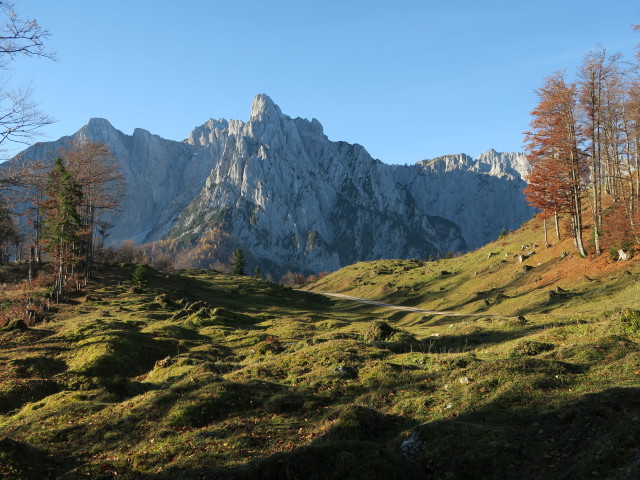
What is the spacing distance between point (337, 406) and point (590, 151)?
159ft

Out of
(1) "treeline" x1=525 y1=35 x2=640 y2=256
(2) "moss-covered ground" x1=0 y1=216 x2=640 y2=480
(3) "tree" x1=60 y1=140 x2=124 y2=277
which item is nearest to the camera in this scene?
(2) "moss-covered ground" x1=0 y1=216 x2=640 y2=480

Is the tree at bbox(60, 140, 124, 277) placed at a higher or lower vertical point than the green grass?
higher

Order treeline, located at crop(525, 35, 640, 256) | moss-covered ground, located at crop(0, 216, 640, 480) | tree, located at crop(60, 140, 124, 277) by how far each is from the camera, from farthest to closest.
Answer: tree, located at crop(60, 140, 124, 277) < treeline, located at crop(525, 35, 640, 256) < moss-covered ground, located at crop(0, 216, 640, 480)

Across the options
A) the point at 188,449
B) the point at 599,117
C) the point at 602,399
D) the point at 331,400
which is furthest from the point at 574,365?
the point at 599,117

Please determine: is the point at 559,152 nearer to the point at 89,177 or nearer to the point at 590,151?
the point at 590,151

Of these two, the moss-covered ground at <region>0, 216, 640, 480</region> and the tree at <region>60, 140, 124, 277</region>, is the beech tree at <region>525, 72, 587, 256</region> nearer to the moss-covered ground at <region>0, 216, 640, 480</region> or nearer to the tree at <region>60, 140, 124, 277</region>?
the moss-covered ground at <region>0, 216, 640, 480</region>

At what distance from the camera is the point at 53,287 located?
182 feet

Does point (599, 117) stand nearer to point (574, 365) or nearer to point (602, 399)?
point (574, 365)

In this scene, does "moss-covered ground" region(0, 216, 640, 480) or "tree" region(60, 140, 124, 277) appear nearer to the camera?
"moss-covered ground" region(0, 216, 640, 480)

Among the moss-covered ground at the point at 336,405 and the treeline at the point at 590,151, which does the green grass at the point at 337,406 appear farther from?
the treeline at the point at 590,151

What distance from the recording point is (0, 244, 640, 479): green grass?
29.3ft

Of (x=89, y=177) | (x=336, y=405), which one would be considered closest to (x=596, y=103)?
(x=336, y=405)

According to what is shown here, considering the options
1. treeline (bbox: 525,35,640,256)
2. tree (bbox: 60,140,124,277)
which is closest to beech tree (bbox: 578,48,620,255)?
treeline (bbox: 525,35,640,256)

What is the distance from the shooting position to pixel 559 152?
161 ft
